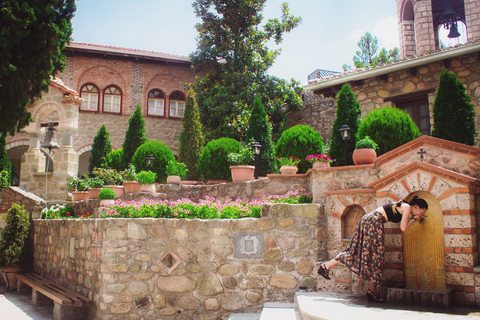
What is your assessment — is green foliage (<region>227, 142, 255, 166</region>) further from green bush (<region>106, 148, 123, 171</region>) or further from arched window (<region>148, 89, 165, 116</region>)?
arched window (<region>148, 89, 165, 116</region>)

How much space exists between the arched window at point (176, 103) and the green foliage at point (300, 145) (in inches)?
416

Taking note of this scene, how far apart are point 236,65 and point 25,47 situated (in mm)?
9957

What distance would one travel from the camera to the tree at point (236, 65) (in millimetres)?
17000

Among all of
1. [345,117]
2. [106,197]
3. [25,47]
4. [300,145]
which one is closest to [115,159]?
[106,197]

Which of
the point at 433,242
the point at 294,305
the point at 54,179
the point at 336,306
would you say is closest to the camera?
the point at 336,306

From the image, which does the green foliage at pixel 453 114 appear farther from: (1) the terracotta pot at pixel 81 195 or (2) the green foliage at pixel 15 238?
(2) the green foliage at pixel 15 238

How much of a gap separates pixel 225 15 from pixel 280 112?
4865mm

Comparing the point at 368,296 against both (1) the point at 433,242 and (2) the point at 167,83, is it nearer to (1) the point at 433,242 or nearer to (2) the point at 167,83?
(1) the point at 433,242

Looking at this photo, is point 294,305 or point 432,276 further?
point 294,305

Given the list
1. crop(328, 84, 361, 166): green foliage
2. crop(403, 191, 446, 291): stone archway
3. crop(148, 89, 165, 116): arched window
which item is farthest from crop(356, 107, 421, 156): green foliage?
crop(148, 89, 165, 116): arched window

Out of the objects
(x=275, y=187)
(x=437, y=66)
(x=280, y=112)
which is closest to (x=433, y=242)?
(x=275, y=187)

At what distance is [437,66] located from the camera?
35.7 ft

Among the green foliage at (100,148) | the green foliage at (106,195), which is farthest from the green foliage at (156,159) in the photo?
the green foliage at (100,148)

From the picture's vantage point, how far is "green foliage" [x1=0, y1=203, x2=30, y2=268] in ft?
35.0
